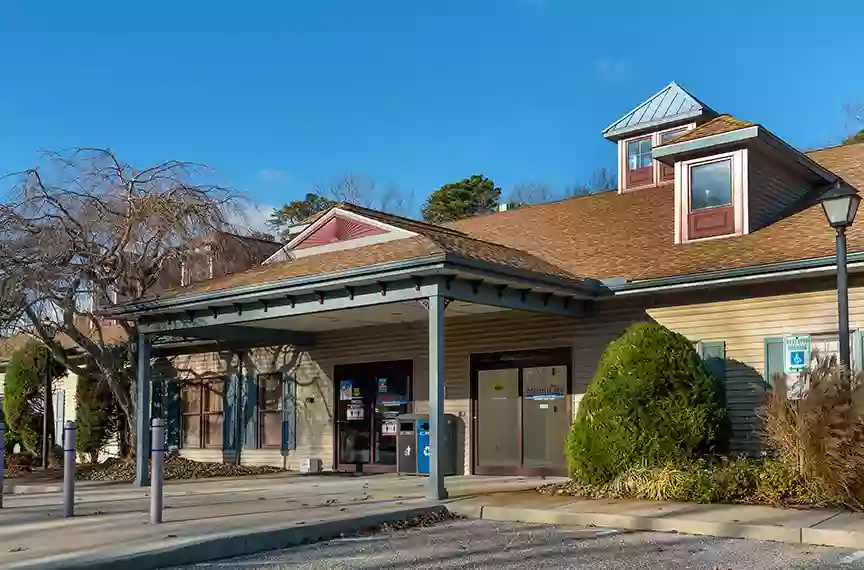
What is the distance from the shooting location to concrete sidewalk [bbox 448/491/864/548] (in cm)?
897

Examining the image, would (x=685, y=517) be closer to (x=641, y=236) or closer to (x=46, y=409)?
(x=641, y=236)

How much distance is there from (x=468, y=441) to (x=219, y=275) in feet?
19.4

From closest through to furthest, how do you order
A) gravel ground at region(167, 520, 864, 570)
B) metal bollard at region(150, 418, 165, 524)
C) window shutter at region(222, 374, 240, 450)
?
1. gravel ground at region(167, 520, 864, 570)
2. metal bollard at region(150, 418, 165, 524)
3. window shutter at region(222, 374, 240, 450)

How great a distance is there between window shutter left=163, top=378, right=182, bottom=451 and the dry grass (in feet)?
51.5

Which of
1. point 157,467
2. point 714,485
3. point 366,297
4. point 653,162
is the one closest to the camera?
point 157,467

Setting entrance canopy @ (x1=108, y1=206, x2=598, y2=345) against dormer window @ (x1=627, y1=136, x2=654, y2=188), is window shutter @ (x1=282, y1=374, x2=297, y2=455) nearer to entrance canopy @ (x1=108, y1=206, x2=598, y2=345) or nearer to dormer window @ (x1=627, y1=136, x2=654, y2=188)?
entrance canopy @ (x1=108, y1=206, x2=598, y2=345)

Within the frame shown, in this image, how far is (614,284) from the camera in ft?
48.1

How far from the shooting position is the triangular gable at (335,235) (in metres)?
17.4

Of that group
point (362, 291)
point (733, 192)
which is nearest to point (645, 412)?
point (362, 291)

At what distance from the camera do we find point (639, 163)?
20.9m

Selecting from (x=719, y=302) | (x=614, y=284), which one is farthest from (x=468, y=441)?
(x=719, y=302)

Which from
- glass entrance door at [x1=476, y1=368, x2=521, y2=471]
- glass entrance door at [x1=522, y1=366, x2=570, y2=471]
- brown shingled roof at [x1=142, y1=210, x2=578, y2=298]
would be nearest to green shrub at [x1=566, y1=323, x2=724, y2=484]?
brown shingled roof at [x1=142, y1=210, x2=578, y2=298]

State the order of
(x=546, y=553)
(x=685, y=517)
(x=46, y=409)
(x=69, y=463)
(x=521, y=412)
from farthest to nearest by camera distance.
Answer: (x=46, y=409) < (x=521, y=412) < (x=69, y=463) < (x=685, y=517) < (x=546, y=553)

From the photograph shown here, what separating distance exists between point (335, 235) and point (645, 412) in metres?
8.02
